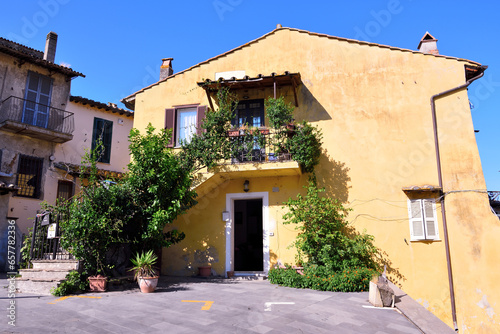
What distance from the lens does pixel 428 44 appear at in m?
11.4

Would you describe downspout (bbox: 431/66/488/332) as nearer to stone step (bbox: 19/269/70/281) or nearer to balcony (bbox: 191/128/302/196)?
balcony (bbox: 191/128/302/196)

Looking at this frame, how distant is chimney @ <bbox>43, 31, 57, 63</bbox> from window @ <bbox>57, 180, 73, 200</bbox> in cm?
622

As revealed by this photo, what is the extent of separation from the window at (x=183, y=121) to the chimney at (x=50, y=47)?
9.26 m

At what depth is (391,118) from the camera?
11.0m

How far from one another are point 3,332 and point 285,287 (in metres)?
6.19

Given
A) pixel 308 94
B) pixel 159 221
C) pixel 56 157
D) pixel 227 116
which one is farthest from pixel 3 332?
pixel 56 157

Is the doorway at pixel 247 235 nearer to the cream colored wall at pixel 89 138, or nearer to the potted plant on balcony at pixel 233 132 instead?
the potted plant on balcony at pixel 233 132

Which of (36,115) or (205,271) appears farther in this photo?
(36,115)

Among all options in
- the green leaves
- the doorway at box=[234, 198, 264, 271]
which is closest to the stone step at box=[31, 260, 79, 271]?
the green leaves

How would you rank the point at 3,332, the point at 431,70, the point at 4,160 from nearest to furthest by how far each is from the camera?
the point at 3,332, the point at 431,70, the point at 4,160

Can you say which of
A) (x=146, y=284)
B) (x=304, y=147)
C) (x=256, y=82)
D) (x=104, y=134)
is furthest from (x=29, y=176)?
(x=304, y=147)

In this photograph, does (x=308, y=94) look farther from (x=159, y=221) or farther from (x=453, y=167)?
(x=159, y=221)

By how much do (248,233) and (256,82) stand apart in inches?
285

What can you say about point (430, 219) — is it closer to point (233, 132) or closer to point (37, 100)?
point (233, 132)
